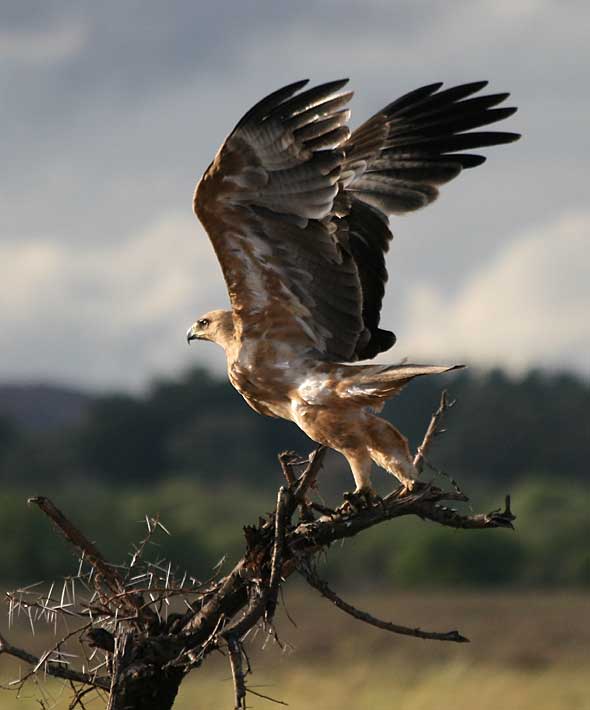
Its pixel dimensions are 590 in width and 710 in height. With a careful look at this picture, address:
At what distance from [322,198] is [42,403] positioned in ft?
310

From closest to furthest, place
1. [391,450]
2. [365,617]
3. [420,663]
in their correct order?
[365,617], [391,450], [420,663]

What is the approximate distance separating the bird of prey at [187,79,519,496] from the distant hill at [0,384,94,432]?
88.8 meters

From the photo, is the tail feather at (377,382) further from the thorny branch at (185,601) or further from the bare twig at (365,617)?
the bare twig at (365,617)

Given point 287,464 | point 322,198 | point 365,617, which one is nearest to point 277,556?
point 365,617

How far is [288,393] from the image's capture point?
284 inches

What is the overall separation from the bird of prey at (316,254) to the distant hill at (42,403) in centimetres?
8881

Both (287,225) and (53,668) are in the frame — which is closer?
(53,668)

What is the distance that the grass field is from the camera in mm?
20000

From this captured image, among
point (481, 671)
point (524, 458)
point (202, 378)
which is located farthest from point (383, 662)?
point (202, 378)

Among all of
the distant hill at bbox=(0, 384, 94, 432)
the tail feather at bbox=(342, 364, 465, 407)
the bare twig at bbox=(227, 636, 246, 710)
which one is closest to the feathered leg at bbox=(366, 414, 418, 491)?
the tail feather at bbox=(342, 364, 465, 407)

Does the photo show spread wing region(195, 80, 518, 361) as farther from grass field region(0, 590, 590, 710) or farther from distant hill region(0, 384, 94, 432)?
distant hill region(0, 384, 94, 432)

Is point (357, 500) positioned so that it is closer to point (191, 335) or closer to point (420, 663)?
point (191, 335)

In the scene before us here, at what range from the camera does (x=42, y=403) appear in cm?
9981

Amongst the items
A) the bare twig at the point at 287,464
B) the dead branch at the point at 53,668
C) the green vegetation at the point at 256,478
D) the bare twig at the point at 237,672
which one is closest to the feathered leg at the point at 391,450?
the bare twig at the point at 287,464
